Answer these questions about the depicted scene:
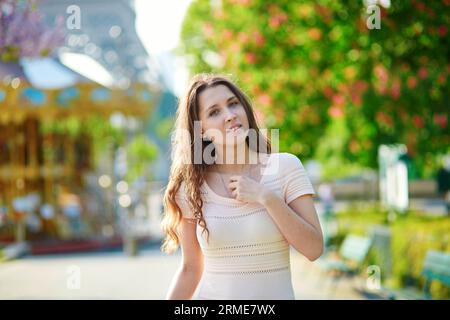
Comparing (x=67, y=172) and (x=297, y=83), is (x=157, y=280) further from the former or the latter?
(x=67, y=172)

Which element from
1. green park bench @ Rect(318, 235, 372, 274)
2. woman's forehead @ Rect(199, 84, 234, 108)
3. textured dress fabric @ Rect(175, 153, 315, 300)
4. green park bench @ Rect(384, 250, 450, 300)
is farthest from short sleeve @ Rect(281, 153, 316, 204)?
green park bench @ Rect(318, 235, 372, 274)

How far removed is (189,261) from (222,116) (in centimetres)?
54

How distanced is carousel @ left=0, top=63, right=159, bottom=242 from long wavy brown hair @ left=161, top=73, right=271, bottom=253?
56.4 ft

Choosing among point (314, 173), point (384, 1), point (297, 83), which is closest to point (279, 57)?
point (297, 83)

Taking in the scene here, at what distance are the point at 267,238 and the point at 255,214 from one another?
89mm

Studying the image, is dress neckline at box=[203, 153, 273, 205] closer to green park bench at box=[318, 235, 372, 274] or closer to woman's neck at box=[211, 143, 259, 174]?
woman's neck at box=[211, 143, 259, 174]

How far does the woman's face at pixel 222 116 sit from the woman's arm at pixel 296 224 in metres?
0.28

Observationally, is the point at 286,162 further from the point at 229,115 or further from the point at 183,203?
the point at 183,203

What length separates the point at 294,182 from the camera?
2.56m

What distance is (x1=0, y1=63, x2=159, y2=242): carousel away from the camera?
2003cm

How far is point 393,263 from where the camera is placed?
926 cm

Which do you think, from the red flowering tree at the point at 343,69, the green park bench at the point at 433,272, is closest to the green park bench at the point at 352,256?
the red flowering tree at the point at 343,69

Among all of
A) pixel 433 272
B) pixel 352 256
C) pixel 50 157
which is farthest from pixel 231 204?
pixel 50 157
